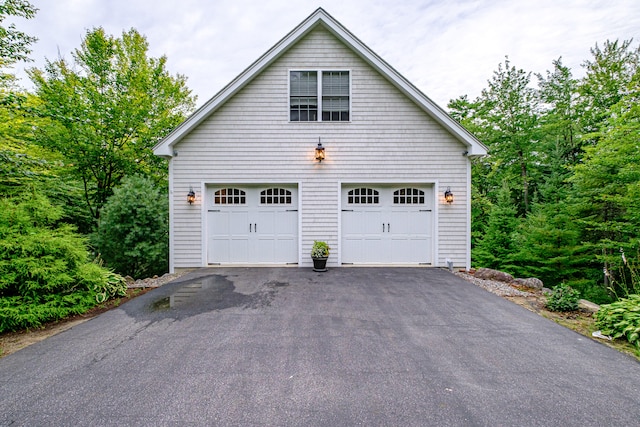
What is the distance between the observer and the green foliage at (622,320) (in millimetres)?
2801

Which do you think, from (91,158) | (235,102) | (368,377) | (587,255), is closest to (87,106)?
(91,158)

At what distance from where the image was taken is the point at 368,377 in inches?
85.8

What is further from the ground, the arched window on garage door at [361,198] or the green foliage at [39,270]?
the arched window on garage door at [361,198]

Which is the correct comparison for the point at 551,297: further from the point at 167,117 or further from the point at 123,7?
the point at 123,7

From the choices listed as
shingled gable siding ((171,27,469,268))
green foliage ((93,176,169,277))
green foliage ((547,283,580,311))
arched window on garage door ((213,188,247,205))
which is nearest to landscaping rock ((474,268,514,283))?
shingled gable siding ((171,27,469,268))

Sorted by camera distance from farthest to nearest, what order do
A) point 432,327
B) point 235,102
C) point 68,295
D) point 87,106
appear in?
point 87,106, point 235,102, point 68,295, point 432,327

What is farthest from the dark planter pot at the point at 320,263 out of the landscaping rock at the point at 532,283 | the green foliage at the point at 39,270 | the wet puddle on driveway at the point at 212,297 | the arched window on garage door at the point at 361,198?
the landscaping rock at the point at 532,283

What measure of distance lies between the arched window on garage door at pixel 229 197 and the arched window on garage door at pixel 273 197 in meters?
0.51

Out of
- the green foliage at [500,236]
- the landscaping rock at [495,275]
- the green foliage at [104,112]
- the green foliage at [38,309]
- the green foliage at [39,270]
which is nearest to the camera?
the green foliage at [38,309]

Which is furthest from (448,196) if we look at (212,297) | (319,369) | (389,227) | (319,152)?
(212,297)

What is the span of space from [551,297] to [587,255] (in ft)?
18.4

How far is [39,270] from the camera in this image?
3344mm

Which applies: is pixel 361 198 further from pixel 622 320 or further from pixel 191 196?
pixel 622 320

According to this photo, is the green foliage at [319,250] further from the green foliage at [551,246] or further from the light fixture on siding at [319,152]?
the green foliage at [551,246]
